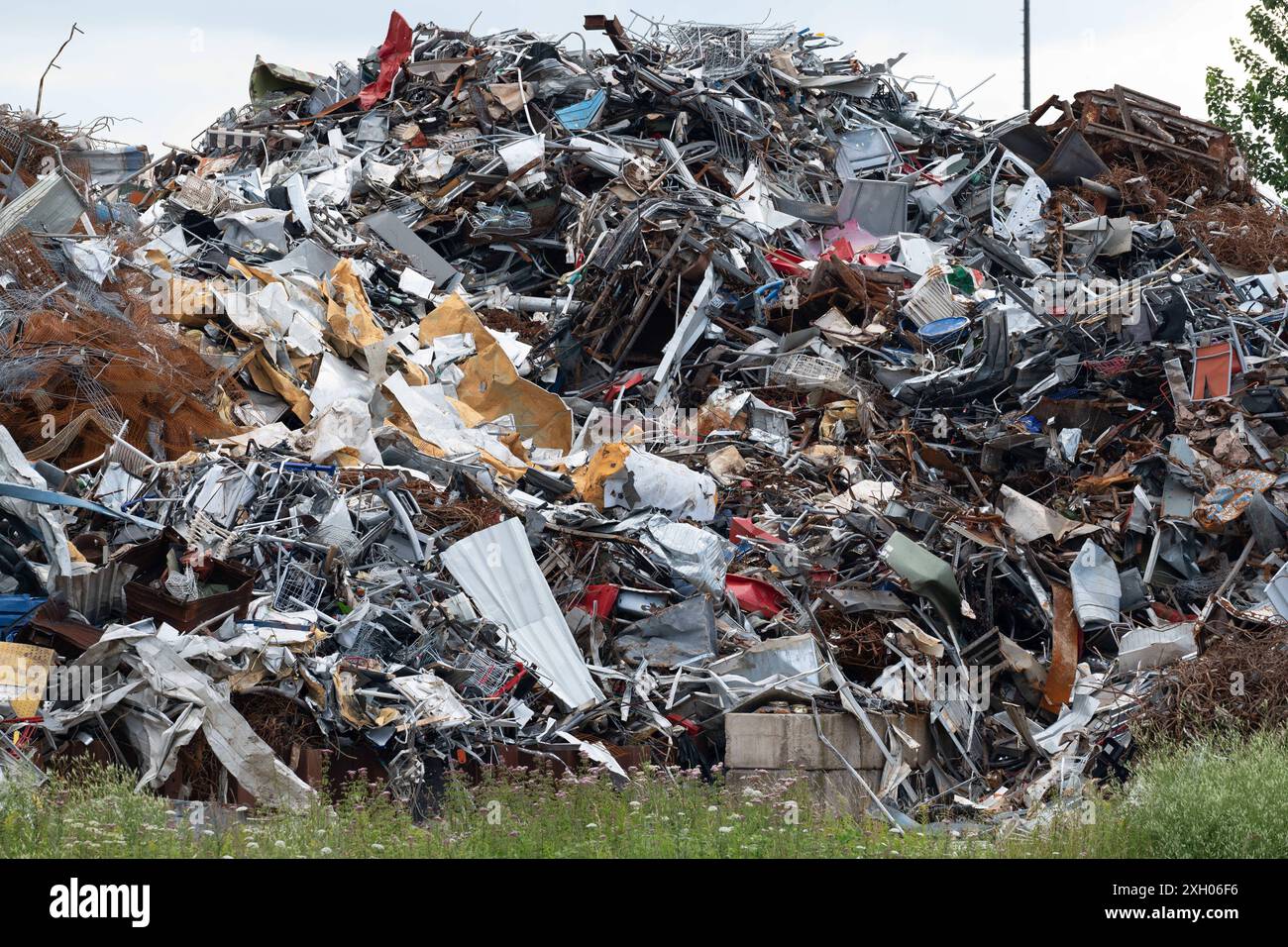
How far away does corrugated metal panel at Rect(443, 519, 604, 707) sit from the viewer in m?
8.58

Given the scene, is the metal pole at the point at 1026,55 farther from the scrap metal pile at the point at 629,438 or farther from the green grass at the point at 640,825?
the green grass at the point at 640,825

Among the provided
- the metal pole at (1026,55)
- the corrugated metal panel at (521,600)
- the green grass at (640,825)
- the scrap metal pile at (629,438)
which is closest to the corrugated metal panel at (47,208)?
the scrap metal pile at (629,438)

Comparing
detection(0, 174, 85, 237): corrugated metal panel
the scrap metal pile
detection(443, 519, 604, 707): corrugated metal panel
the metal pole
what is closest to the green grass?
the scrap metal pile

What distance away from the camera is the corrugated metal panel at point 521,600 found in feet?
28.1

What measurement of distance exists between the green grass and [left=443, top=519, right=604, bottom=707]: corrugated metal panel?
65.8 inches

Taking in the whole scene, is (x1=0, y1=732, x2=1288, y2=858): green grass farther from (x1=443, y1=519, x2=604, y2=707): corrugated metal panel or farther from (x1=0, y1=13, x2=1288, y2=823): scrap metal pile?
(x1=443, y1=519, x2=604, y2=707): corrugated metal panel

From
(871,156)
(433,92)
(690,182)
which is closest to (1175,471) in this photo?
(690,182)

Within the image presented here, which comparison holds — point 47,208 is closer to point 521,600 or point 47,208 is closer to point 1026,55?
point 521,600

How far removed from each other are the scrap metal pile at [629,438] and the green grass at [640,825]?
0.96 m

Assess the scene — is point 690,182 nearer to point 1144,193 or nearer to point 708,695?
point 1144,193

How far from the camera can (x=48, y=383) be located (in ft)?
30.9

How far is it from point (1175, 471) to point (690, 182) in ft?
22.8

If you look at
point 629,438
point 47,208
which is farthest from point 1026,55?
point 47,208

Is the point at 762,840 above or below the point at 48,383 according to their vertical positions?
below
